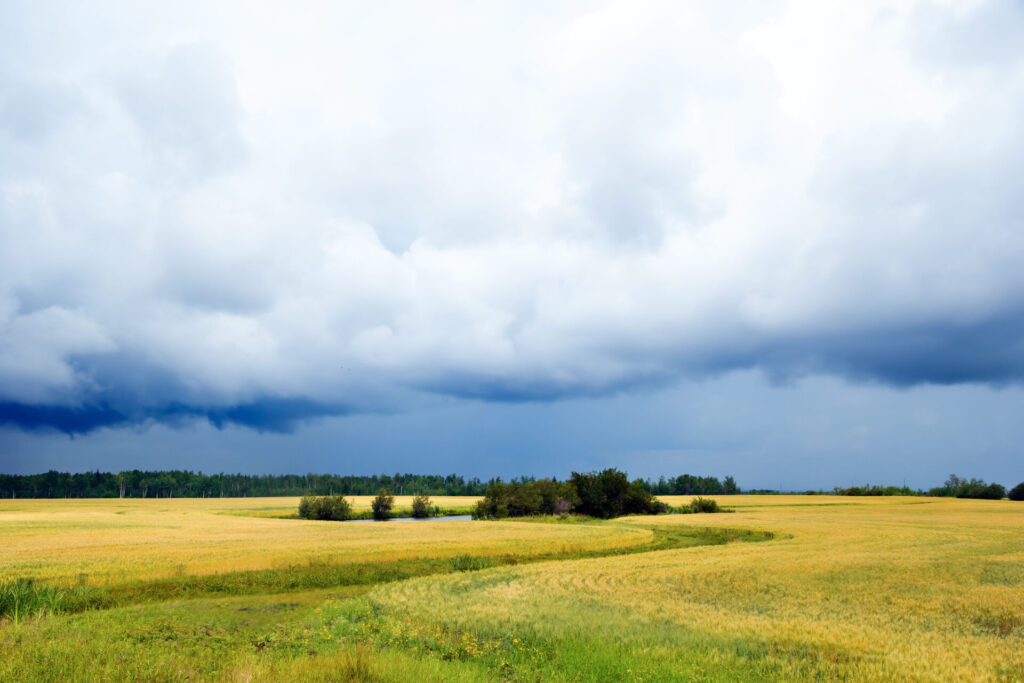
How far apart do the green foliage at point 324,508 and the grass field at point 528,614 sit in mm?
49728

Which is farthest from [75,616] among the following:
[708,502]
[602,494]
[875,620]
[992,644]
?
[708,502]

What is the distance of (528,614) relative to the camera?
17.8 metres

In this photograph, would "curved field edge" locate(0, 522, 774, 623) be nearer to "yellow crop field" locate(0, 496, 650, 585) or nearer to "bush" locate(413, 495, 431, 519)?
"yellow crop field" locate(0, 496, 650, 585)

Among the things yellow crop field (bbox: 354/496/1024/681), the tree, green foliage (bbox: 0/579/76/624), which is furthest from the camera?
the tree

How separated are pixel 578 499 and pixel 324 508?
4083 centimetres

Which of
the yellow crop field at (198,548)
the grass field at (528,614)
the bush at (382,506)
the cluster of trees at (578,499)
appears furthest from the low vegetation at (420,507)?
the grass field at (528,614)

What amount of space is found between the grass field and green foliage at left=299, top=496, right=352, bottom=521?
49728 millimetres

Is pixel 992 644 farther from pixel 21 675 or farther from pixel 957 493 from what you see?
pixel 957 493

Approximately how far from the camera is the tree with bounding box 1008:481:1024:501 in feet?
380

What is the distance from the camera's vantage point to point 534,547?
40625 mm

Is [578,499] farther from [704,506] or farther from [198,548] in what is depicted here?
[198,548]

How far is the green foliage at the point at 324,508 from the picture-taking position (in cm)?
8912

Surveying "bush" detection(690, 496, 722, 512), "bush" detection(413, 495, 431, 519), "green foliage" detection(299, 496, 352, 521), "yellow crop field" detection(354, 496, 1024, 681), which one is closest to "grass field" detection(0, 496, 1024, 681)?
"yellow crop field" detection(354, 496, 1024, 681)

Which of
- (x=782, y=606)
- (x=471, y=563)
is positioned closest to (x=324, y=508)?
(x=471, y=563)
